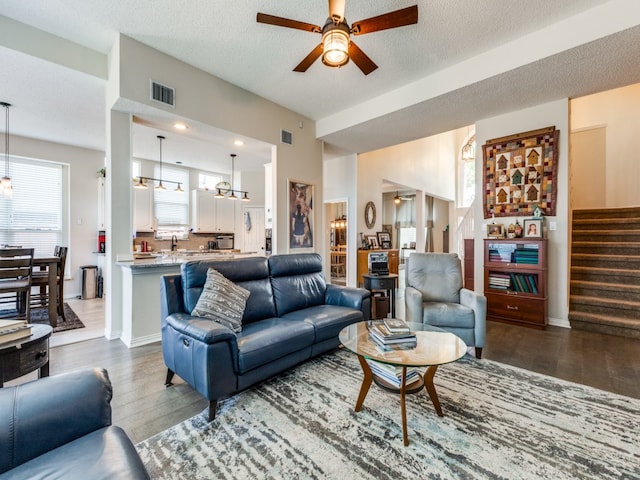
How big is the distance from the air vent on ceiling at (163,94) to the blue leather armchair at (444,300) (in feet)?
11.3

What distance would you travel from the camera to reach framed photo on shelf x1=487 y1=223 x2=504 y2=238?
14.0 feet

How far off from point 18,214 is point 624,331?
9.38 m

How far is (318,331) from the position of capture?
255 cm

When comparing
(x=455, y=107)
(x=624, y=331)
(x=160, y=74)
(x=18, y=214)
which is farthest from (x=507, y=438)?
(x=18, y=214)

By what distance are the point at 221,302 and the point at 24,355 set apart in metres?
1.14

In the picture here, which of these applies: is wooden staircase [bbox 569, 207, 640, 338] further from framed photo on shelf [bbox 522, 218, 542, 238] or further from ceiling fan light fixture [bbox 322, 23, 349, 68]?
ceiling fan light fixture [bbox 322, 23, 349, 68]

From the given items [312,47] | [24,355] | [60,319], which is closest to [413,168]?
[312,47]

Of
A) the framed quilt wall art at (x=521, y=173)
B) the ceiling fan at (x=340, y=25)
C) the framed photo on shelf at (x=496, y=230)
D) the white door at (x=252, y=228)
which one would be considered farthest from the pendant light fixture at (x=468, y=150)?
the ceiling fan at (x=340, y=25)

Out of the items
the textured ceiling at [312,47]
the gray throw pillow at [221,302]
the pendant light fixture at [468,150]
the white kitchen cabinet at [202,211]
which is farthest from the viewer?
the pendant light fixture at [468,150]

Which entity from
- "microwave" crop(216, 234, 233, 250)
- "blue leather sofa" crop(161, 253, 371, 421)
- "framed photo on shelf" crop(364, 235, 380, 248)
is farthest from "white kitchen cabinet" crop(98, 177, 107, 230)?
"framed photo on shelf" crop(364, 235, 380, 248)

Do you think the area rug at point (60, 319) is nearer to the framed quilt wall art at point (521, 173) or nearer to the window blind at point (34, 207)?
the window blind at point (34, 207)

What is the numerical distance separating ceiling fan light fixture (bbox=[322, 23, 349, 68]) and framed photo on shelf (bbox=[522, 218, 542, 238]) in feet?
11.1

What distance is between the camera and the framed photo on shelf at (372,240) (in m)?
6.67

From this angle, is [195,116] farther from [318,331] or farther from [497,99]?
[497,99]
